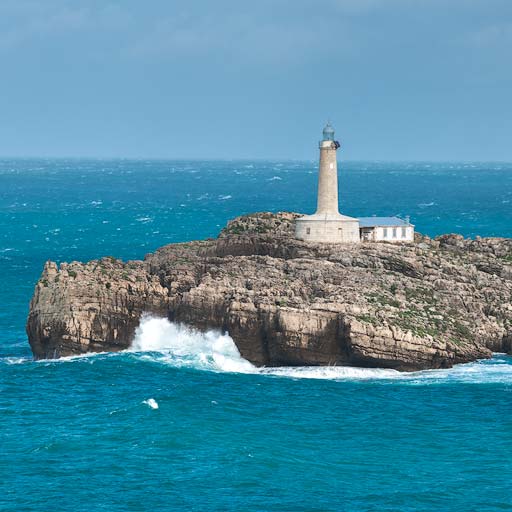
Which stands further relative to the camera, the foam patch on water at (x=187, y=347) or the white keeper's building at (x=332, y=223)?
the white keeper's building at (x=332, y=223)

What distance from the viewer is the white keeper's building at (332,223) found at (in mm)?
84000

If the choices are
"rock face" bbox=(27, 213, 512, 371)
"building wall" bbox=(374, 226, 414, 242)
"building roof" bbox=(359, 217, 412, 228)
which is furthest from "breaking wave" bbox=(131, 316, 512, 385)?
"building roof" bbox=(359, 217, 412, 228)

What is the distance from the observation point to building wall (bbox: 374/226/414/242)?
3423 inches

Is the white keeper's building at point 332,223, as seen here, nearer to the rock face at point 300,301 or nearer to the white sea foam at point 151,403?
the rock face at point 300,301

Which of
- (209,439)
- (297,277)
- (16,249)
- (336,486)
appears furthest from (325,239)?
(16,249)

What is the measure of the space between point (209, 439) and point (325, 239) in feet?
90.8

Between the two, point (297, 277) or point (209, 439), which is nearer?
point (209, 439)

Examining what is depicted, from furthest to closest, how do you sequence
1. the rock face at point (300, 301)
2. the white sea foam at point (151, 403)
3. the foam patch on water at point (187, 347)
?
the foam patch on water at point (187, 347) < the rock face at point (300, 301) < the white sea foam at point (151, 403)

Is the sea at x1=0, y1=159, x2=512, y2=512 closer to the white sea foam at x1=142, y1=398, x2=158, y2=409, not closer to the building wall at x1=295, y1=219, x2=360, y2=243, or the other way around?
the white sea foam at x1=142, y1=398, x2=158, y2=409

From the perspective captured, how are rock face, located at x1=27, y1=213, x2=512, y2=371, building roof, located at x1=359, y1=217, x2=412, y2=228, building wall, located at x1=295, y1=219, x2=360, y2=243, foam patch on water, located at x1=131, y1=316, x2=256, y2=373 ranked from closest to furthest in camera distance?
rock face, located at x1=27, y1=213, x2=512, y2=371 → foam patch on water, located at x1=131, y1=316, x2=256, y2=373 → building wall, located at x1=295, y1=219, x2=360, y2=243 → building roof, located at x1=359, y1=217, x2=412, y2=228

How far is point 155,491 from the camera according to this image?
51844 mm

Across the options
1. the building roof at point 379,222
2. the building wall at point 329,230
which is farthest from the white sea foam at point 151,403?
the building roof at point 379,222

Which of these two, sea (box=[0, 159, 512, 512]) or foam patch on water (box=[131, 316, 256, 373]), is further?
foam patch on water (box=[131, 316, 256, 373])

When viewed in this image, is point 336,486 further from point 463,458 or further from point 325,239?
point 325,239
